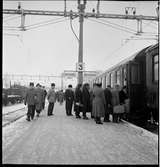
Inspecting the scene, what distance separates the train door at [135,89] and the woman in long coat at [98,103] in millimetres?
1314

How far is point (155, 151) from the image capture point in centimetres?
493

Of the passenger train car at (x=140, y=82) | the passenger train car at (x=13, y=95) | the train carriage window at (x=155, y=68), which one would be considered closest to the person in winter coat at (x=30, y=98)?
the passenger train car at (x=140, y=82)

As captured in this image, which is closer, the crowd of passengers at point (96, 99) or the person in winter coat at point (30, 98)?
the crowd of passengers at point (96, 99)

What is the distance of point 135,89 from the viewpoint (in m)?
9.94

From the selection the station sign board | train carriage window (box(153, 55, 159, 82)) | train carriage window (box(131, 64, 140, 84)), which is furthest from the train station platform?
the station sign board

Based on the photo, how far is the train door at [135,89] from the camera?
987cm

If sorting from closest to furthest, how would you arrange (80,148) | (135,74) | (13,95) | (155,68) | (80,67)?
(80,148) < (155,68) < (135,74) < (80,67) < (13,95)

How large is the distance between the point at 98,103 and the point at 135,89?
1764 mm

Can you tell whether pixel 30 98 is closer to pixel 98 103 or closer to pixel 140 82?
pixel 98 103

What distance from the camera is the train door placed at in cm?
987

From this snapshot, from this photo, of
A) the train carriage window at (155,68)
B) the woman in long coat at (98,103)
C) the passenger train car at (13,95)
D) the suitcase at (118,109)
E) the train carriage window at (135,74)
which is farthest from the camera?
the passenger train car at (13,95)

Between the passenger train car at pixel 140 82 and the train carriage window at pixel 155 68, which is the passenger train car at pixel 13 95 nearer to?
the passenger train car at pixel 140 82

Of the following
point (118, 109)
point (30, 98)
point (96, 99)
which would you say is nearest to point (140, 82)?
point (118, 109)

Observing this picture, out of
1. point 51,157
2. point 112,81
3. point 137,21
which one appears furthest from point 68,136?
point 137,21
